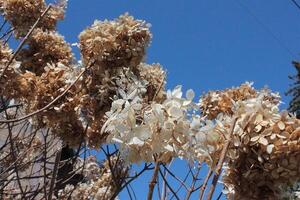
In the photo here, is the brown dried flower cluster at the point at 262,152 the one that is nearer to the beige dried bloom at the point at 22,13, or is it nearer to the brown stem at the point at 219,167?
the brown stem at the point at 219,167

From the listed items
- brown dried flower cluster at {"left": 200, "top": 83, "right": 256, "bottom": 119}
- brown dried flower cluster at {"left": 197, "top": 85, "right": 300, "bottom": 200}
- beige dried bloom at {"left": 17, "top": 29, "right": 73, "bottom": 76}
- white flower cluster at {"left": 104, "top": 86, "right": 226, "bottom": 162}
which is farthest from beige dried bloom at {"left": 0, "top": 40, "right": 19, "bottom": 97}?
brown dried flower cluster at {"left": 197, "top": 85, "right": 300, "bottom": 200}

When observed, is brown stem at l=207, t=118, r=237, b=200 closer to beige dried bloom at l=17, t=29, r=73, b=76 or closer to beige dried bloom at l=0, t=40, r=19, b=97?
beige dried bloom at l=0, t=40, r=19, b=97

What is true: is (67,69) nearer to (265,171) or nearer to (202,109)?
(202,109)

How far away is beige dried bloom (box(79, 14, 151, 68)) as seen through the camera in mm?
2684

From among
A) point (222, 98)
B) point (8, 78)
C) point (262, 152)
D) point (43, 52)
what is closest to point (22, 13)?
point (43, 52)

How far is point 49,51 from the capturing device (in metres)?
3.58

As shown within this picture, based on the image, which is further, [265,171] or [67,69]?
[67,69]

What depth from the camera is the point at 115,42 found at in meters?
2.70

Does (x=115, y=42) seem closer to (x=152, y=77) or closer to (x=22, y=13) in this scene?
(x=152, y=77)

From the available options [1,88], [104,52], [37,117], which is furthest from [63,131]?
[104,52]

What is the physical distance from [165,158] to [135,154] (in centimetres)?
10

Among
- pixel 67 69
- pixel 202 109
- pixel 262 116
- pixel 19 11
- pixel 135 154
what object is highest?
pixel 19 11

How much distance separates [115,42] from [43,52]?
1.02 meters

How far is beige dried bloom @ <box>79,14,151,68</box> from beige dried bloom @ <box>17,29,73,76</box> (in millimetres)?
818
